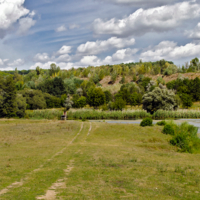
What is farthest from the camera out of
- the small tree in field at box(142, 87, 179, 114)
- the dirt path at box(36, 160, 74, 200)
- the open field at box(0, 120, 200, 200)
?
the small tree in field at box(142, 87, 179, 114)

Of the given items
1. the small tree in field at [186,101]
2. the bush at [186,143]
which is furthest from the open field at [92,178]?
the small tree in field at [186,101]

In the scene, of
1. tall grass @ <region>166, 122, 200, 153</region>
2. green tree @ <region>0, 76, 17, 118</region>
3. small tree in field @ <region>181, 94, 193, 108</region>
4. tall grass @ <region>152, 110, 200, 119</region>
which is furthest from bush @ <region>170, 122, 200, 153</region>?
small tree in field @ <region>181, 94, 193, 108</region>

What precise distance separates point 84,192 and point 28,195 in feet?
7.18

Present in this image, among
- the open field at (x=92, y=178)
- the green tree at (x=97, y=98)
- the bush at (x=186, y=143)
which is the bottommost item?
the bush at (x=186, y=143)

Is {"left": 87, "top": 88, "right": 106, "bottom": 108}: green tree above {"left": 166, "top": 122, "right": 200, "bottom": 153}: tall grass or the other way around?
above

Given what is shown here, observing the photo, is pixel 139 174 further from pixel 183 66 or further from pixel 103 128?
pixel 183 66

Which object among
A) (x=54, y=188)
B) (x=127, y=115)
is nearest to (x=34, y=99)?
(x=127, y=115)

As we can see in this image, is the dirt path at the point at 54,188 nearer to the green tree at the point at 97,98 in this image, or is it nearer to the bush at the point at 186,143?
the bush at the point at 186,143

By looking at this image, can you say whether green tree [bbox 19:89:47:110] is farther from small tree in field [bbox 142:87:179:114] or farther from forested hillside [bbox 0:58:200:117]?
small tree in field [bbox 142:87:179:114]

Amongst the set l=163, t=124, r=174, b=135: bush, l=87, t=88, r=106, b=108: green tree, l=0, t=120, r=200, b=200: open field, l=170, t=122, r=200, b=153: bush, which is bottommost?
l=170, t=122, r=200, b=153: bush

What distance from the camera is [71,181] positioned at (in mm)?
10781

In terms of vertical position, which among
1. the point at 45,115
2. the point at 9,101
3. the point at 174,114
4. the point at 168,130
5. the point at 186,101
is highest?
the point at 9,101

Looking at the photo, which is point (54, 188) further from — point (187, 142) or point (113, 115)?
point (113, 115)

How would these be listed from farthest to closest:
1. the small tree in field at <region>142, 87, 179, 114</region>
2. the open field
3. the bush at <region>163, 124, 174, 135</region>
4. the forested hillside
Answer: the small tree in field at <region>142, 87, 179, 114</region> → the forested hillside → the bush at <region>163, 124, 174, 135</region> → the open field
